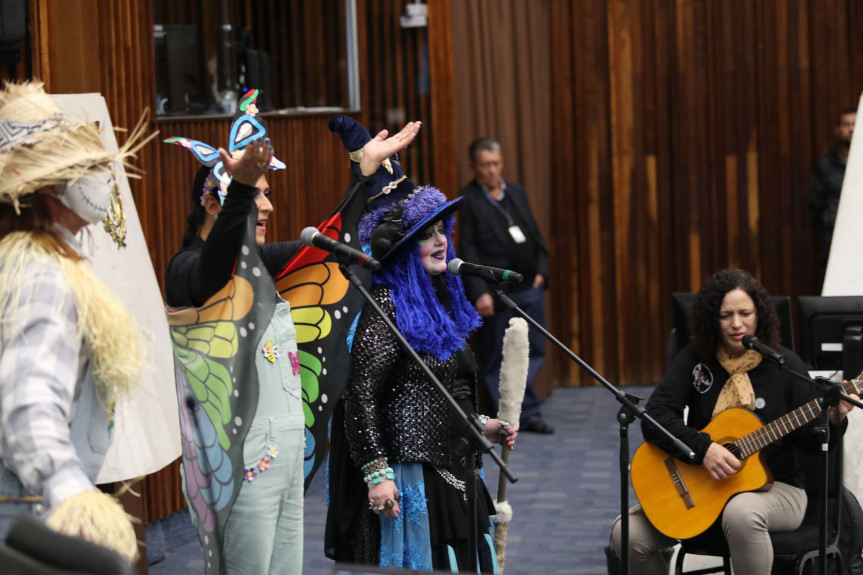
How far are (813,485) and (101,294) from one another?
278cm

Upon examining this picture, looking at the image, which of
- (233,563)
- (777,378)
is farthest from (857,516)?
(233,563)

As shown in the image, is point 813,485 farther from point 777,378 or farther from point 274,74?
point 274,74

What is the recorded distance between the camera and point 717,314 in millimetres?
3928

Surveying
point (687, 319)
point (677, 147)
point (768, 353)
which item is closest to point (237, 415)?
point (768, 353)

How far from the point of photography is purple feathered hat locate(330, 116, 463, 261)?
3.12 m

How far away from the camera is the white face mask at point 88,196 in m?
2.03

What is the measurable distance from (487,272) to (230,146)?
748 millimetres

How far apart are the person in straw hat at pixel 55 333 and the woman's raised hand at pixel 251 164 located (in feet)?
1.24

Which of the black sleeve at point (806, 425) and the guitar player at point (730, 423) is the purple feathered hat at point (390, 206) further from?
the black sleeve at point (806, 425)

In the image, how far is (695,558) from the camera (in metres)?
4.30

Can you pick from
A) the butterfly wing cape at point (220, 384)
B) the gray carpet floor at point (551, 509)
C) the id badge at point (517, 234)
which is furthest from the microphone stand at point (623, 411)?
the id badge at point (517, 234)

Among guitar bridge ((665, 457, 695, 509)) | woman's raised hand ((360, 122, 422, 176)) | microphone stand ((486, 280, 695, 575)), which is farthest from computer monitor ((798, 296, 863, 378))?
woman's raised hand ((360, 122, 422, 176))

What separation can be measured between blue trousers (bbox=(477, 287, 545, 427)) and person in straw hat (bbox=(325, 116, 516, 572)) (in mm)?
3402

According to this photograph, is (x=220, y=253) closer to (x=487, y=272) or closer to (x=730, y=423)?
(x=487, y=272)
